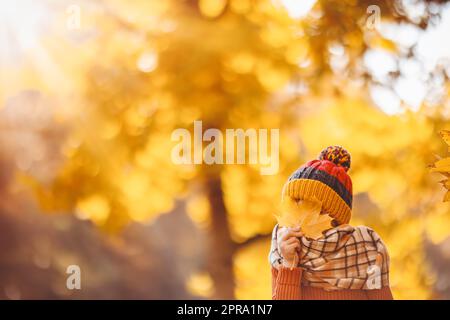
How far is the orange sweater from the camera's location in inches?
44.9

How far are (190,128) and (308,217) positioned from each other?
42 centimetres

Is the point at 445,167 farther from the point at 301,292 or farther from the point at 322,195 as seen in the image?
the point at 301,292

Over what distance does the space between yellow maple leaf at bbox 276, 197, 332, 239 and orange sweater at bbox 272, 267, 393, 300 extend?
0.09 m

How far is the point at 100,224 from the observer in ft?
4.71

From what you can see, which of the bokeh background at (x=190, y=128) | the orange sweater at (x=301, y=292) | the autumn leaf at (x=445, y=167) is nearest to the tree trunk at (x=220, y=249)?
the bokeh background at (x=190, y=128)

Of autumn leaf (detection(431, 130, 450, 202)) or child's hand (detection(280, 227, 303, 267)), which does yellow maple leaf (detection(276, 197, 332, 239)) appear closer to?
child's hand (detection(280, 227, 303, 267))

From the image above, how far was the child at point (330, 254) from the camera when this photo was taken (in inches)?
45.1

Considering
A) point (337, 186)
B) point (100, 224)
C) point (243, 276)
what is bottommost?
point (243, 276)

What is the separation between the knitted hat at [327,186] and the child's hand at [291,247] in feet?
0.25

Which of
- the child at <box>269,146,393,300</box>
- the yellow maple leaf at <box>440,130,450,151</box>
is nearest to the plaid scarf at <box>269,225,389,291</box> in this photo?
the child at <box>269,146,393,300</box>

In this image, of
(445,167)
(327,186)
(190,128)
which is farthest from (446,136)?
(190,128)

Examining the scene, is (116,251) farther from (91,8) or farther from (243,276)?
(91,8)
